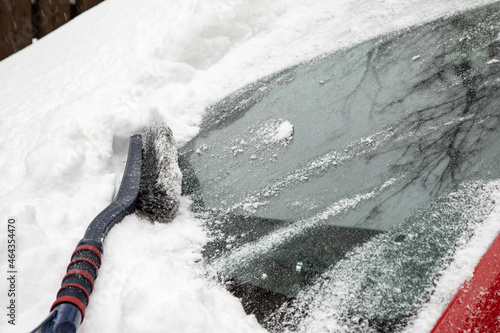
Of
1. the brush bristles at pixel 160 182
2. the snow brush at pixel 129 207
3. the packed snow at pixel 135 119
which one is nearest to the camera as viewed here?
the snow brush at pixel 129 207

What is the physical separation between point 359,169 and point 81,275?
1.16 meters

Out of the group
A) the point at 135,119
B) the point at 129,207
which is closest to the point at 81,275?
the point at 129,207

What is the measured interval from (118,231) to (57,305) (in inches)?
16.6

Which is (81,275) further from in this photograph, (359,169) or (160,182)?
(359,169)

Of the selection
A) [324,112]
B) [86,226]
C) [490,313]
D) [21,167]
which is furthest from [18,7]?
[490,313]

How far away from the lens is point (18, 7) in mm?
3301

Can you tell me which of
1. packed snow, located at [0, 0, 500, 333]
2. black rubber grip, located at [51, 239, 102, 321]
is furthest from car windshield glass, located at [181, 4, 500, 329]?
black rubber grip, located at [51, 239, 102, 321]

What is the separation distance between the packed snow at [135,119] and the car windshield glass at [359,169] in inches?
3.5

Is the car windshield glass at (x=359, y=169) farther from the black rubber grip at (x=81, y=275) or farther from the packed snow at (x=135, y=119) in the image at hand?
the black rubber grip at (x=81, y=275)

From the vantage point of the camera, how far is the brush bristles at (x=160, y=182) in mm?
1600

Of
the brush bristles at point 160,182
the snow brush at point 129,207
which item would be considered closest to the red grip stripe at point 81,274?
the snow brush at point 129,207

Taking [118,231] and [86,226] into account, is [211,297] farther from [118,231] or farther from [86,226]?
[86,226]

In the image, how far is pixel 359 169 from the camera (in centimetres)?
166

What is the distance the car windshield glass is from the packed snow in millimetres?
90
